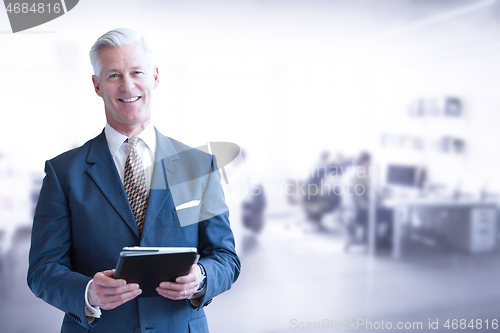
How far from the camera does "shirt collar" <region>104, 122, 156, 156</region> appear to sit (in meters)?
1.41

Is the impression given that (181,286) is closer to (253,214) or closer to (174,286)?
(174,286)

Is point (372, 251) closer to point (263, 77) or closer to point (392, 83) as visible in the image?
point (392, 83)

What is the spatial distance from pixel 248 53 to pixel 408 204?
67.1 inches

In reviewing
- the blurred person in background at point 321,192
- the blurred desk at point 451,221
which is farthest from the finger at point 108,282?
the blurred desk at point 451,221

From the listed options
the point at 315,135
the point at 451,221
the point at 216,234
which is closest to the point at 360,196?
the point at 315,135

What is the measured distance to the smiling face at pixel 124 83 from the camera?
4.48 ft

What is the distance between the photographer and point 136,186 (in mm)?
1357

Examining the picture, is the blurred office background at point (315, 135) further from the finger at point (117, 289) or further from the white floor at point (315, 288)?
the finger at point (117, 289)

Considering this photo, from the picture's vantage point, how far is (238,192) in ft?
8.87

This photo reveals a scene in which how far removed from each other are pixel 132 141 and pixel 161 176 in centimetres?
17

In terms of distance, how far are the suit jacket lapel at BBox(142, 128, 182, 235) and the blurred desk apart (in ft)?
6.79

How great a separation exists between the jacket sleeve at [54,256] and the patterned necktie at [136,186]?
0.67 feet

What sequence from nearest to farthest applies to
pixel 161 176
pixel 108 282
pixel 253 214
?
pixel 108 282
pixel 161 176
pixel 253 214

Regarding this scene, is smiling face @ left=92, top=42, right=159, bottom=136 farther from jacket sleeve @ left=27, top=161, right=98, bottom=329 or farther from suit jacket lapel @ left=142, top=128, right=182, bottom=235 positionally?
jacket sleeve @ left=27, top=161, right=98, bottom=329
